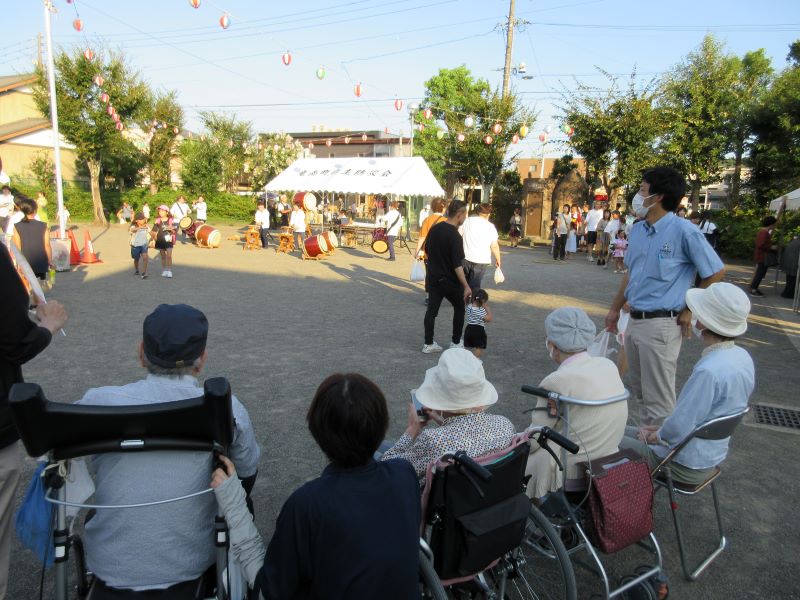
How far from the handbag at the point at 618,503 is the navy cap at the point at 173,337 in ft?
5.44

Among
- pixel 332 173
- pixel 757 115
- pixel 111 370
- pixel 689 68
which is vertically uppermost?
pixel 689 68

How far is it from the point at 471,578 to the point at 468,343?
167 inches

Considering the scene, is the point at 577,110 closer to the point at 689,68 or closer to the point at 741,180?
the point at 689,68

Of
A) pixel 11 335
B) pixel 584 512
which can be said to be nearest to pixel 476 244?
pixel 584 512

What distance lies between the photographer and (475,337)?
20.7 feet

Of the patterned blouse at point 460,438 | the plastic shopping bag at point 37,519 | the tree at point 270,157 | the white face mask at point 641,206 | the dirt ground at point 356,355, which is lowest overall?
the dirt ground at point 356,355

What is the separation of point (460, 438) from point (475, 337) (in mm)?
4148

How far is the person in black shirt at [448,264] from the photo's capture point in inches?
244

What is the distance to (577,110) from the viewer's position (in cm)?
2206

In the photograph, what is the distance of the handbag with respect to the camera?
237cm

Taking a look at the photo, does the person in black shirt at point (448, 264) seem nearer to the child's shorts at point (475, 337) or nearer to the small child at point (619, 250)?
the child's shorts at point (475, 337)

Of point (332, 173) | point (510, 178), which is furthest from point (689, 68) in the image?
point (332, 173)

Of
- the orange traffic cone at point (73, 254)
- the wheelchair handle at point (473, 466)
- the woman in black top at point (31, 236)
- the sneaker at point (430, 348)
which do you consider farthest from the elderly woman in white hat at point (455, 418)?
the orange traffic cone at point (73, 254)

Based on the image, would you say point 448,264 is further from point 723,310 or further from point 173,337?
point 173,337
